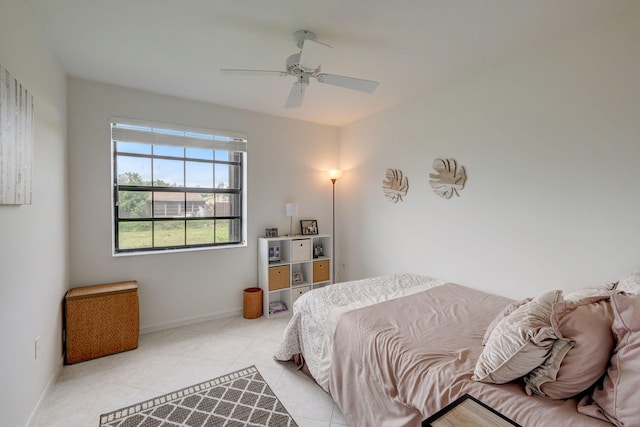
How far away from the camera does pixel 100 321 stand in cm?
259

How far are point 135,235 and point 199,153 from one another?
1.15m

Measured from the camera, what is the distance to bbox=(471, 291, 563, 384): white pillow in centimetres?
115

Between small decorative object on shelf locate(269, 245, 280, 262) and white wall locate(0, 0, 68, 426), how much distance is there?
1974mm

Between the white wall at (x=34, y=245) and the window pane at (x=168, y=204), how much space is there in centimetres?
76

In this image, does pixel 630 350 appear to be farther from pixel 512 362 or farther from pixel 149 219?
pixel 149 219

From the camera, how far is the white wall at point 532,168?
1.86 meters

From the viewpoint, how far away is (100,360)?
2.55 m

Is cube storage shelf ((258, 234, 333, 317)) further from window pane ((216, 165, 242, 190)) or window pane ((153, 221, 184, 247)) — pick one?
window pane ((153, 221, 184, 247))

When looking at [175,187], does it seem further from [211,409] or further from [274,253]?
[211,409]

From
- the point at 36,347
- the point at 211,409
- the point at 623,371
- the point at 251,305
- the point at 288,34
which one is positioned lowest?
the point at 211,409

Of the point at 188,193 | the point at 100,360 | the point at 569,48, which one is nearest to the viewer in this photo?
the point at 569,48

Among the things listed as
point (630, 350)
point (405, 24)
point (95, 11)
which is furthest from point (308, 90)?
point (630, 350)

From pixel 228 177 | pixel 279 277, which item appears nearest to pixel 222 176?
pixel 228 177

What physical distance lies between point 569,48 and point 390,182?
1.90m
